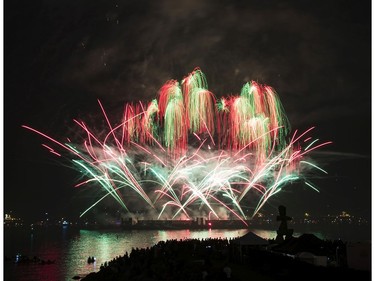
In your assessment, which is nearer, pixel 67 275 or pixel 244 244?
pixel 244 244

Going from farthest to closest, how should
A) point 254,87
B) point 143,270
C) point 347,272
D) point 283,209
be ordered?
1. point 254,87
2. point 283,209
3. point 143,270
4. point 347,272

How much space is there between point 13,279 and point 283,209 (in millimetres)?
28165

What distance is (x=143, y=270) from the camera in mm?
25609

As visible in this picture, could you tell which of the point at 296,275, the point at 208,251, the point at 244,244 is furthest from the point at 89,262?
the point at 296,275

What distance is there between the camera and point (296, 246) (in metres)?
26.2

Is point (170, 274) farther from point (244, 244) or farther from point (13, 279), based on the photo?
point (13, 279)

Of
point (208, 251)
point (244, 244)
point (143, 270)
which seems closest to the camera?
point (143, 270)

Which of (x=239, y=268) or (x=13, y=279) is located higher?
(x=239, y=268)

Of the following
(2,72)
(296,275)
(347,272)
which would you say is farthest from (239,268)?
(2,72)

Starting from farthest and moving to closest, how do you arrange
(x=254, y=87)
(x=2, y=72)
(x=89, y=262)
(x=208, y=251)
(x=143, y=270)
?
1. (x=89, y=262)
2. (x=254, y=87)
3. (x=208, y=251)
4. (x=143, y=270)
5. (x=2, y=72)

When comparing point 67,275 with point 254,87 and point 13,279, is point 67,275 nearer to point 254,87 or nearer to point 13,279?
point 13,279

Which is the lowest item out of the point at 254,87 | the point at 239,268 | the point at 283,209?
the point at 239,268

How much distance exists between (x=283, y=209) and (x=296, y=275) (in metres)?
19.7

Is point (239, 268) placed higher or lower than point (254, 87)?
lower
